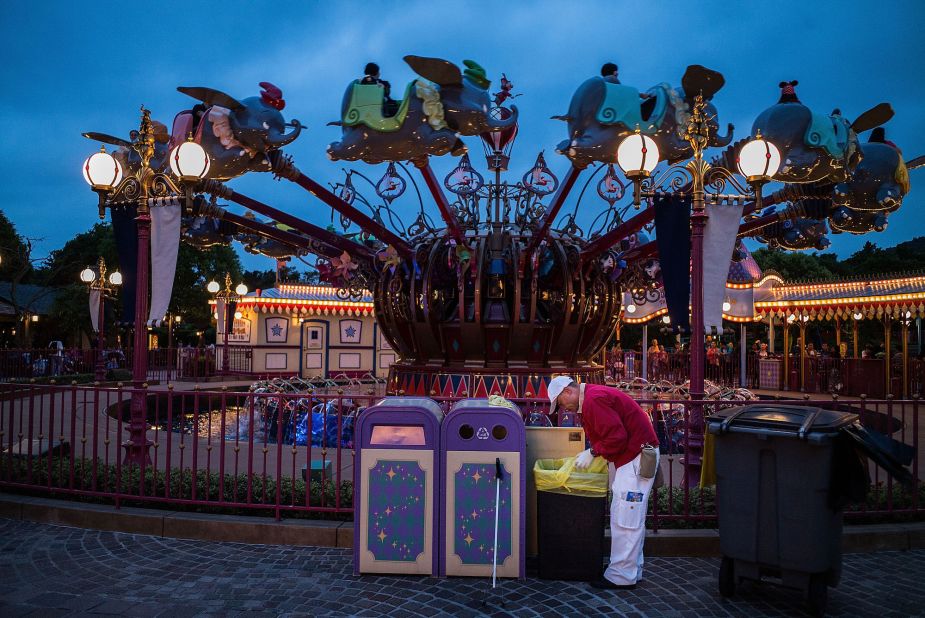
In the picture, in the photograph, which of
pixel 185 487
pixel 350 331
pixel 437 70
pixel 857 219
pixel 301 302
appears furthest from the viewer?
pixel 350 331

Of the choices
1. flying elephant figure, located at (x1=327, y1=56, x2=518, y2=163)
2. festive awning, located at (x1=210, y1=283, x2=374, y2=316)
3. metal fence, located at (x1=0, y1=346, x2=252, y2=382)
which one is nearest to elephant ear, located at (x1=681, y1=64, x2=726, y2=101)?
flying elephant figure, located at (x1=327, y1=56, x2=518, y2=163)

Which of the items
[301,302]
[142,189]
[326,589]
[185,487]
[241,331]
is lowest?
[326,589]

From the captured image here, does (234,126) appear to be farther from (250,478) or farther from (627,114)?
(627,114)

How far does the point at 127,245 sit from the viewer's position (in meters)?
8.34

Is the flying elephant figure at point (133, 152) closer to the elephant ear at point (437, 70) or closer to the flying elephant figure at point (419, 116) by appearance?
the flying elephant figure at point (419, 116)

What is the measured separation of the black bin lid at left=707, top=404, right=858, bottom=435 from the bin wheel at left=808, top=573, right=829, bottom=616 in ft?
3.39

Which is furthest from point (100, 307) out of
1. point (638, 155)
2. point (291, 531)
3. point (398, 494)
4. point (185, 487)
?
point (638, 155)

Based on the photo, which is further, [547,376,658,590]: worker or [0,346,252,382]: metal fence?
[0,346,252,382]: metal fence

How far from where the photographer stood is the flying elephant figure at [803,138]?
8047 millimetres

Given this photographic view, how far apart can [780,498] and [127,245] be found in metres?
8.14

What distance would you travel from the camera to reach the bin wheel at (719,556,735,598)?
184 inches

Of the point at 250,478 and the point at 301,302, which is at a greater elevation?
the point at 301,302

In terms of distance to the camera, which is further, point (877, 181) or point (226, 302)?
point (226, 302)

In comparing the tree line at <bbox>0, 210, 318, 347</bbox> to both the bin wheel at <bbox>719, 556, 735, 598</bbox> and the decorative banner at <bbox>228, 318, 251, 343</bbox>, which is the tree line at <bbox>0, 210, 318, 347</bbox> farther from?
the bin wheel at <bbox>719, 556, 735, 598</bbox>
